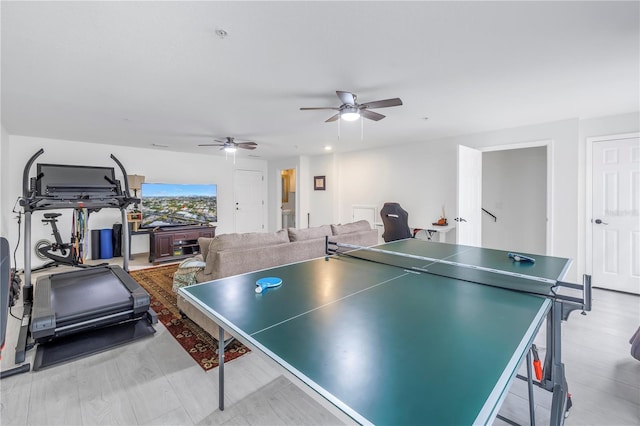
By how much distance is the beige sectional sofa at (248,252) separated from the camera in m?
2.61

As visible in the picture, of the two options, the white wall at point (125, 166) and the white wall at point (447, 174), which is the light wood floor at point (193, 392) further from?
the white wall at point (125, 166)

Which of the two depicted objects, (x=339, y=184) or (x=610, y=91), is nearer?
(x=610, y=91)

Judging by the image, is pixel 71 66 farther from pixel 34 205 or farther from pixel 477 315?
pixel 477 315

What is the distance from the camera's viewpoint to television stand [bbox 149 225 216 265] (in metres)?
5.53

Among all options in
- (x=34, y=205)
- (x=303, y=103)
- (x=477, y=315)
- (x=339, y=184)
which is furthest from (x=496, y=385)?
(x=339, y=184)

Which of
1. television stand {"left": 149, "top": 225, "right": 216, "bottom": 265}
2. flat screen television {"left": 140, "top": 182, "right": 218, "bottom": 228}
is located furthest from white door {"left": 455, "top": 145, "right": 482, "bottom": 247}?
flat screen television {"left": 140, "top": 182, "right": 218, "bottom": 228}

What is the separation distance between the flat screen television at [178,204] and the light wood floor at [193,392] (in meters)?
3.56

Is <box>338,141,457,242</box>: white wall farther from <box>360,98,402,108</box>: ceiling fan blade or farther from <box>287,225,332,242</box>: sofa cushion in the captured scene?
<box>360,98,402,108</box>: ceiling fan blade

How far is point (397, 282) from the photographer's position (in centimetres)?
171

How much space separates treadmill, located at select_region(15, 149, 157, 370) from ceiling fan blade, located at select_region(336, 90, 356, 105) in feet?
8.69

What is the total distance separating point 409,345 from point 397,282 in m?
0.74

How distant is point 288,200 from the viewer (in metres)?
9.31

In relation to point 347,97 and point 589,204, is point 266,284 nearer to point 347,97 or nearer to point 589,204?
point 347,97

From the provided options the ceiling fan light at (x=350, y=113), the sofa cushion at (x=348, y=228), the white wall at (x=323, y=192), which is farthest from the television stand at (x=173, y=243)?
the ceiling fan light at (x=350, y=113)
